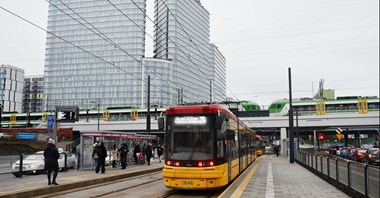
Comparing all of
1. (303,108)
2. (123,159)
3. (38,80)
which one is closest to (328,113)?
(303,108)

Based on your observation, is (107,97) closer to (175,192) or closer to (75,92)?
(75,92)

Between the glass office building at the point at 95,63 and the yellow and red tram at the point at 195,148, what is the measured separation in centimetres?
11247

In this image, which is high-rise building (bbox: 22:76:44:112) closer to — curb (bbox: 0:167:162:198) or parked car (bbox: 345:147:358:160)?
parked car (bbox: 345:147:358:160)

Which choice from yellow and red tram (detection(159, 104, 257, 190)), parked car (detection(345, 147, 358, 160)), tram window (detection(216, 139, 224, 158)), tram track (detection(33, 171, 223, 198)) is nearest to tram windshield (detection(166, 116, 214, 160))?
yellow and red tram (detection(159, 104, 257, 190))

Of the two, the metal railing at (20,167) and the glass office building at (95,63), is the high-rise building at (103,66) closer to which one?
the glass office building at (95,63)

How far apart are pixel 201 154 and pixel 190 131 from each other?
85 centimetres

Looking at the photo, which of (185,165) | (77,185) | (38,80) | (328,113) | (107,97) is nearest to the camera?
(185,165)

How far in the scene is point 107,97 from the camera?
Result: 126 metres

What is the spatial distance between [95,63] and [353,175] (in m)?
124

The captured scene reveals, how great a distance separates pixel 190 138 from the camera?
1176 cm

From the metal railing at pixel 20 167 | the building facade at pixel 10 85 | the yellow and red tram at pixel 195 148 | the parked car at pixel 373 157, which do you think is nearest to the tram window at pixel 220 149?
the yellow and red tram at pixel 195 148

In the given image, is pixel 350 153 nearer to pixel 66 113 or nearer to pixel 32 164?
pixel 66 113

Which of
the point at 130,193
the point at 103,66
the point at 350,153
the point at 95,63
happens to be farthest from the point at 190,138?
the point at 95,63

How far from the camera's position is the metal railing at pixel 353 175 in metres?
8.28
